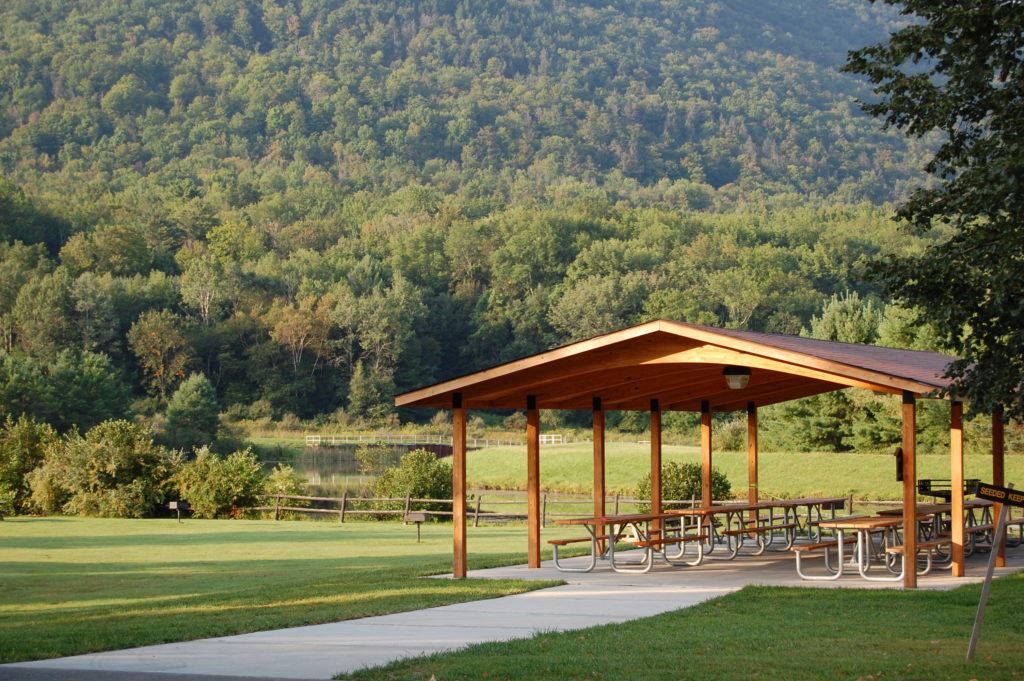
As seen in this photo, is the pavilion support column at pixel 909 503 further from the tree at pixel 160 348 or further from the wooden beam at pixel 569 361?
the tree at pixel 160 348

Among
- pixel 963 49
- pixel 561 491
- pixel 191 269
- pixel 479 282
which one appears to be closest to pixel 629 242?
pixel 479 282

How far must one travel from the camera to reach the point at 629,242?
100000mm

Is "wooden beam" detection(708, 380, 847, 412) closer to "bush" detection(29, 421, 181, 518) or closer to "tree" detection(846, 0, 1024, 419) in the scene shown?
"tree" detection(846, 0, 1024, 419)

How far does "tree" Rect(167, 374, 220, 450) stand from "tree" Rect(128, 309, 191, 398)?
1576cm

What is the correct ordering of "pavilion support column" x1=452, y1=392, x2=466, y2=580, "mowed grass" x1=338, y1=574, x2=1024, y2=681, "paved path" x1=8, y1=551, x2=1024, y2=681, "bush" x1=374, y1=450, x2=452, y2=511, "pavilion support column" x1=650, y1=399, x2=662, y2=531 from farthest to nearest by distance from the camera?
1. "bush" x1=374, y1=450, x2=452, y2=511
2. "pavilion support column" x1=650, y1=399, x2=662, y2=531
3. "pavilion support column" x1=452, y1=392, x2=466, y2=580
4. "paved path" x1=8, y1=551, x2=1024, y2=681
5. "mowed grass" x1=338, y1=574, x2=1024, y2=681

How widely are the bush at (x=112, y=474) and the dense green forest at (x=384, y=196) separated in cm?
1734

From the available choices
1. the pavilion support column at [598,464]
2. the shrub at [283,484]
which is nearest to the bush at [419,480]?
the shrub at [283,484]

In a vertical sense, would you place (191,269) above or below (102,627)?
above

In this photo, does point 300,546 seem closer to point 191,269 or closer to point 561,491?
point 561,491

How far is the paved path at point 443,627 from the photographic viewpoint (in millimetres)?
9961

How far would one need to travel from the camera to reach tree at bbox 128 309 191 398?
8050 cm

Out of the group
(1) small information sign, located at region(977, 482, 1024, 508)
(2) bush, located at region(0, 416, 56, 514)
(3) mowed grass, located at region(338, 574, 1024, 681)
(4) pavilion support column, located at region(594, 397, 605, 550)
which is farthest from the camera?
(2) bush, located at region(0, 416, 56, 514)

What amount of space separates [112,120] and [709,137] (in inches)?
2670

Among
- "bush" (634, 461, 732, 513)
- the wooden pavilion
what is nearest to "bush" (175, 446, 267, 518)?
"bush" (634, 461, 732, 513)
